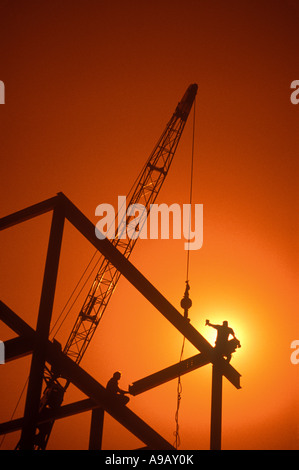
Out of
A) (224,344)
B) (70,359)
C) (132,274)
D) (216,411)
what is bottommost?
(216,411)

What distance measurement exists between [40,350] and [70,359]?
62 cm

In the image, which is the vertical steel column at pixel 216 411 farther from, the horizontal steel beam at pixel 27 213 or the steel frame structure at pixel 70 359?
the horizontal steel beam at pixel 27 213

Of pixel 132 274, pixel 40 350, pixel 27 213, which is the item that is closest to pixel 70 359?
pixel 40 350

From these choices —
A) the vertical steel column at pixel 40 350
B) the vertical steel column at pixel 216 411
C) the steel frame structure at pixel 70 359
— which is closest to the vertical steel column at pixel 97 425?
the steel frame structure at pixel 70 359

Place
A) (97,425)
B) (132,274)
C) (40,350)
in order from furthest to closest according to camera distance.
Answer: (97,425) → (132,274) → (40,350)

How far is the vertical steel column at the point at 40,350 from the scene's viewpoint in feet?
35.6

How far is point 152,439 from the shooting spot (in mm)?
11641

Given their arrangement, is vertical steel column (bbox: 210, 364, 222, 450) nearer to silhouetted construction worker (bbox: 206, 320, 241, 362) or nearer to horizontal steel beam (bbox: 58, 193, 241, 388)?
silhouetted construction worker (bbox: 206, 320, 241, 362)

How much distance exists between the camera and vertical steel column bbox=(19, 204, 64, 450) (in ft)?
35.6

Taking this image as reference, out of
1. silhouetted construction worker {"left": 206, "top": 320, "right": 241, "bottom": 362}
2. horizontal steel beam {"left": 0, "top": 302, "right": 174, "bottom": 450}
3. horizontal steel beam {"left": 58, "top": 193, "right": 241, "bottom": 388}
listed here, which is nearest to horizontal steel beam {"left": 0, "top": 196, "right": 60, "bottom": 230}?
horizontal steel beam {"left": 58, "top": 193, "right": 241, "bottom": 388}

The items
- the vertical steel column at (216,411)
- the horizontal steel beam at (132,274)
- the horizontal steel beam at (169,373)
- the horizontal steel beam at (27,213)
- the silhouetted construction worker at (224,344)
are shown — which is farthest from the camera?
the horizontal steel beam at (169,373)

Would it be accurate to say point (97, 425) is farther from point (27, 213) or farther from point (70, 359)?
point (27, 213)

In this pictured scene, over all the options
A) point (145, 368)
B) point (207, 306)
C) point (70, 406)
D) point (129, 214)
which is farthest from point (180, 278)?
point (70, 406)

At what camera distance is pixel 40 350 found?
11180mm
